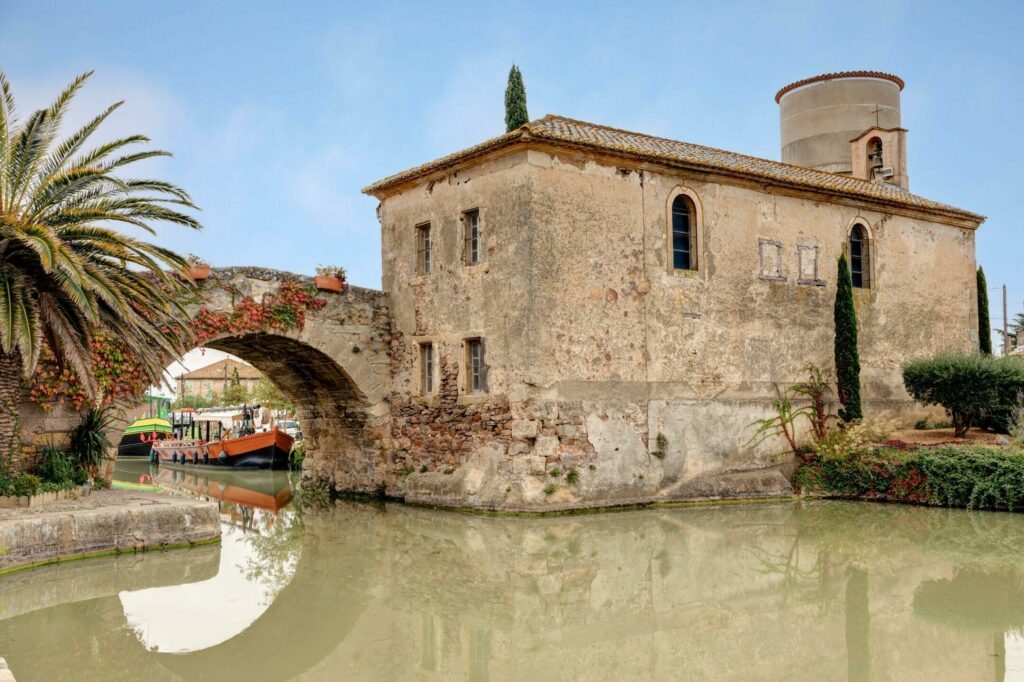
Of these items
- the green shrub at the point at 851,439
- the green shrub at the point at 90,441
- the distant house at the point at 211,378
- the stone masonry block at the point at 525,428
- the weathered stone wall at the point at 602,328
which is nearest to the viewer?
the green shrub at the point at 90,441

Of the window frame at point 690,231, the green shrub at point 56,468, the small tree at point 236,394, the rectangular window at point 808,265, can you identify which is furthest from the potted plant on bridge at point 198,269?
the small tree at point 236,394

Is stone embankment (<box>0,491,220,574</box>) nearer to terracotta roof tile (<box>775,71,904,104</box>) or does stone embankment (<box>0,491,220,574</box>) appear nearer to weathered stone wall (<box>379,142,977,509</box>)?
weathered stone wall (<box>379,142,977,509</box>)

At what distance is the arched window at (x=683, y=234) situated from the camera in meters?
18.0

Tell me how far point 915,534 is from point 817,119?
2006 cm

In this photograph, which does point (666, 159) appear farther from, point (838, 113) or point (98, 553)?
point (838, 113)

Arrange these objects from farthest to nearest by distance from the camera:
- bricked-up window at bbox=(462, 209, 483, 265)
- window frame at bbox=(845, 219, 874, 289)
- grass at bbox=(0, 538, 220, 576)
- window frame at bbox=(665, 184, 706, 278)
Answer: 1. window frame at bbox=(845, 219, 874, 289)
2. window frame at bbox=(665, 184, 706, 278)
3. bricked-up window at bbox=(462, 209, 483, 265)
4. grass at bbox=(0, 538, 220, 576)

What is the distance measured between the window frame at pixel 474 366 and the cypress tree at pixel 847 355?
25.5 feet

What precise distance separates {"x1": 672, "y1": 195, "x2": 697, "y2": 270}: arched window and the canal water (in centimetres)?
550

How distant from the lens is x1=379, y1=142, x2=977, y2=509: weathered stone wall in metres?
16.0

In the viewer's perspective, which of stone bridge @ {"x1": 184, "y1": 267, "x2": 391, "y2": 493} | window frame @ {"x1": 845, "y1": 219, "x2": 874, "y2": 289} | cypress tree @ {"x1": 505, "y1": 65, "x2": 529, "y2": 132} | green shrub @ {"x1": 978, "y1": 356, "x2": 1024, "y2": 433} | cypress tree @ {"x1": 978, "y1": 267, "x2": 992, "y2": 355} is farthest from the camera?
cypress tree @ {"x1": 978, "y1": 267, "x2": 992, "y2": 355}

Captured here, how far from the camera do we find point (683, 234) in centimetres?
1805

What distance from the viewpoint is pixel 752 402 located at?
18516mm

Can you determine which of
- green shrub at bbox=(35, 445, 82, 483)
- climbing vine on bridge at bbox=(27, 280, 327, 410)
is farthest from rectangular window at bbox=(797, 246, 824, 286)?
green shrub at bbox=(35, 445, 82, 483)

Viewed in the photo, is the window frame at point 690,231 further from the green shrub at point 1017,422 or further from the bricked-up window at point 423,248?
the green shrub at point 1017,422
